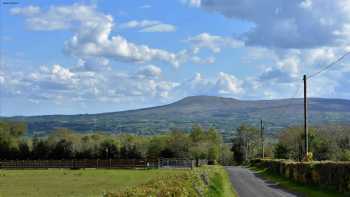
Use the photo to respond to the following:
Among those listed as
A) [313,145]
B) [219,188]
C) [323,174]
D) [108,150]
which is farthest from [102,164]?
[219,188]

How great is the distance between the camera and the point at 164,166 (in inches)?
4412

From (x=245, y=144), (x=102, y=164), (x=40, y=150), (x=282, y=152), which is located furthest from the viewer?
(x=245, y=144)

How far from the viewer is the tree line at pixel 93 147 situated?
147 meters

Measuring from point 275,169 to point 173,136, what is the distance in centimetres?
9905

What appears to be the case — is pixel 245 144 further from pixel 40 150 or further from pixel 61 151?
pixel 40 150

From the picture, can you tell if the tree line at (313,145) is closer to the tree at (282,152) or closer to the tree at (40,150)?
the tree at (282,152)

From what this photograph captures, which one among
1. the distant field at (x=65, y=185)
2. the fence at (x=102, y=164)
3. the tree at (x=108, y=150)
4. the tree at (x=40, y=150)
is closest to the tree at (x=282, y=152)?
the fence at (x=102, y=164)

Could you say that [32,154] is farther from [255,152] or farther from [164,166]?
[255,152]

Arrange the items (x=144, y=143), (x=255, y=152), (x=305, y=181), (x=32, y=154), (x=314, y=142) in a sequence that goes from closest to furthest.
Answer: (x=305, y=181) < (x=314, y=142) < (x=32, y=154) < (x=144, y=143) < (x=255, y=152)

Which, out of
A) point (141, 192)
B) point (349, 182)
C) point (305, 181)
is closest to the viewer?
point (141, 192)

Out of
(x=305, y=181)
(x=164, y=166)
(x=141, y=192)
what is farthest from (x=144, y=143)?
(x=141, y=192)

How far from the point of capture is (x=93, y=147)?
15250cm

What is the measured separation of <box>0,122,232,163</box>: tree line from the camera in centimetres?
14688

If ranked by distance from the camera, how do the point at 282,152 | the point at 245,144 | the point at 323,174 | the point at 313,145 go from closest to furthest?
the point at 323,174 → the point at 313,145 → the point at 282,152 → the point at 245,144
